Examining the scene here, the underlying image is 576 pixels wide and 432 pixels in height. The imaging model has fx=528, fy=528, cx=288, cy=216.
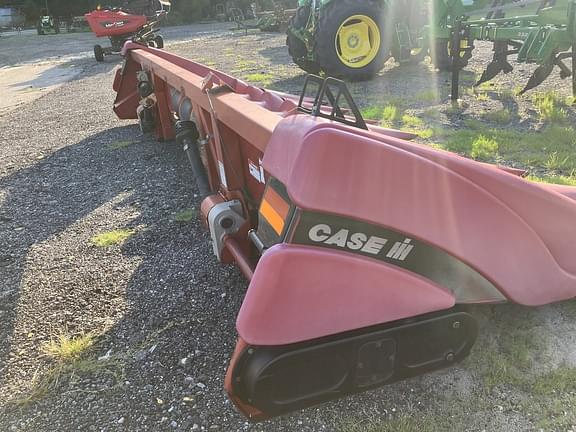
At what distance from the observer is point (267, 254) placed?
1526 millimetres

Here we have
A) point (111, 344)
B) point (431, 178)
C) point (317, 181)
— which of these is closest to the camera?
point (317, 181)

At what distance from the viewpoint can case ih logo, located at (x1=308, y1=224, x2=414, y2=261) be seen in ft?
4.98

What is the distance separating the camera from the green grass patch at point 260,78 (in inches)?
314

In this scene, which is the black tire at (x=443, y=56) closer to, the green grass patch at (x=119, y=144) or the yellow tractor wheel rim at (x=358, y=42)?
the yellow tractor wheel rim at (x=358, y=42)

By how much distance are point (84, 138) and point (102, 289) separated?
3628 millimetres

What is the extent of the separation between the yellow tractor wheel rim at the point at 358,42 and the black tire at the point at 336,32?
0.06 m

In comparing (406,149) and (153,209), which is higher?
(406,149)

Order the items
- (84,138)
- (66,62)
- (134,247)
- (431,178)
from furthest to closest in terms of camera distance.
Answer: (66,62) < (84,138) < (134,247) < (431,178)

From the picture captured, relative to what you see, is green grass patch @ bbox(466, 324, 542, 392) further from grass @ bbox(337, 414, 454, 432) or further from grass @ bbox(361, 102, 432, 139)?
grass @ bbox(361, 102, 432, 139)


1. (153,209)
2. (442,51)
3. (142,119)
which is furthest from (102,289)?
(442,51)

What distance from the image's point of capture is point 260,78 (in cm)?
843

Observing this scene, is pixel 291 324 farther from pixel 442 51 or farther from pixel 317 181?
pixel 442 51

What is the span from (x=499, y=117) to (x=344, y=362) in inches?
163

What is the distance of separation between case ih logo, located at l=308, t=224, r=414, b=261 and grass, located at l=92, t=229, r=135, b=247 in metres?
1.95
